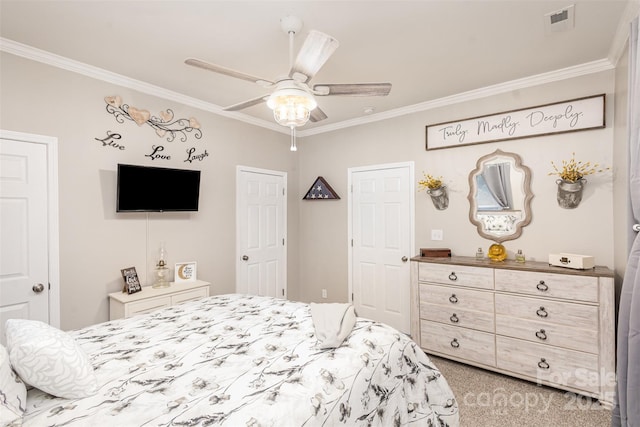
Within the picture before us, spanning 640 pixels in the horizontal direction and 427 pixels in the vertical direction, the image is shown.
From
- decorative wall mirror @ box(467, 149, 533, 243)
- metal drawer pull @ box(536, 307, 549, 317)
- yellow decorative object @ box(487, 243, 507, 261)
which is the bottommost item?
metal drawer pull @ box(536, 307, 549, 317)

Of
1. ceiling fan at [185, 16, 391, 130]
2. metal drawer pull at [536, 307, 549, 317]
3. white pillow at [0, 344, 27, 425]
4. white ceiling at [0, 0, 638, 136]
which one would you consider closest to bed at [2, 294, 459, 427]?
white pillow at [0, 344, 27, 425]

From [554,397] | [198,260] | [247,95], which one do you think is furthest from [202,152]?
[554,397]

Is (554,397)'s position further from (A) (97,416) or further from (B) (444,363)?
(A) (97,416)

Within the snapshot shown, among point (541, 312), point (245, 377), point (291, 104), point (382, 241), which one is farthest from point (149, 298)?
point (541, 312)

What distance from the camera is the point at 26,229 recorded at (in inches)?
93.0

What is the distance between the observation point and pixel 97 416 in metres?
1.10

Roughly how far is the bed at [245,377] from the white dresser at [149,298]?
556mm

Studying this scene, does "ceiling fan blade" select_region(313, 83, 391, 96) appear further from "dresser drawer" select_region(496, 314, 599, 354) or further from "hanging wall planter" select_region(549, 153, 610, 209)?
"dresser drawer" select_region(496, 314, 599, 354)

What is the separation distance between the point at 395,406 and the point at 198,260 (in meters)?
2.61

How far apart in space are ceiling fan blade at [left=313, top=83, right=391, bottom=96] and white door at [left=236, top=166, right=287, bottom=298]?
2.22 metres

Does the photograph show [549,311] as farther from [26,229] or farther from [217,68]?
[26,229]

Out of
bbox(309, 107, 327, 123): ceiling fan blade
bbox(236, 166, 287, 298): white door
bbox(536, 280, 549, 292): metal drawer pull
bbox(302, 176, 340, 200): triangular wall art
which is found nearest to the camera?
bbox(309, 107, 327, 123): ceiling fan blade

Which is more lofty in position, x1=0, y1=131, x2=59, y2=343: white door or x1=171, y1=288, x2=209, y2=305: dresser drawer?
x1=0, y1=131, x2=59, y2=343: white door

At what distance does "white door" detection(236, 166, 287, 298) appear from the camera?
3910 mm
